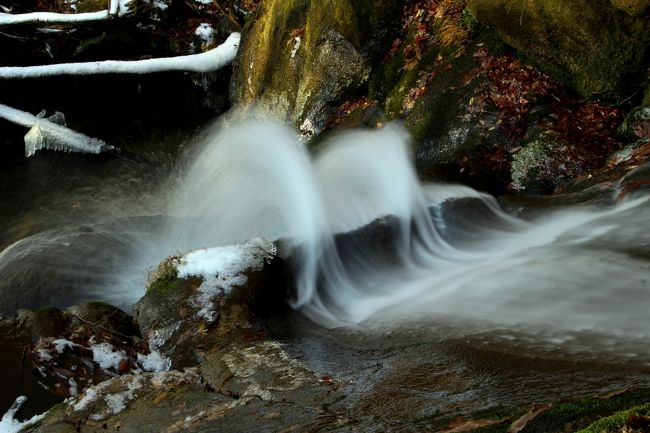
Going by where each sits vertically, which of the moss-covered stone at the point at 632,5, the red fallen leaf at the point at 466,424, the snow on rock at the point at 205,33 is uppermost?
the snow on rock at the point at 205,33

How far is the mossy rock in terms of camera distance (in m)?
6.41

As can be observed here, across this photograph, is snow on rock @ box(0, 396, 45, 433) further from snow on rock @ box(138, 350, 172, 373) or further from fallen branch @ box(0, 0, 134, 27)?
fallen branch @ box(0, 0, 134, 27)

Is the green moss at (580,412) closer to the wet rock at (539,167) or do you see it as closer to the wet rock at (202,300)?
the wet rock at (202,300)

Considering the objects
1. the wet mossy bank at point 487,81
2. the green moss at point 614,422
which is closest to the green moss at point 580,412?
the green moss at point 614,422

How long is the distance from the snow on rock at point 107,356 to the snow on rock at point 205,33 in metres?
10.8

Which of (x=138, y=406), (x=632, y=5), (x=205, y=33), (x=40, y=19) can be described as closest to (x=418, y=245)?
(x=138, y=406)

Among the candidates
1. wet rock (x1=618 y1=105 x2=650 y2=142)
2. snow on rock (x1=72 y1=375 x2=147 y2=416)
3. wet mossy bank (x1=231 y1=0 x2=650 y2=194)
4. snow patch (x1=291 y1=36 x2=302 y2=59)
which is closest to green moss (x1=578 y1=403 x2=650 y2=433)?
snow on rock (x1=72 y1=375 x2=147 y2=416)

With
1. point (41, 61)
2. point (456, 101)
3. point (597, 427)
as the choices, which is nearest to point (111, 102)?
point (41, 61)

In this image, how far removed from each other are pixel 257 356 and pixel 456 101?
16.9 ft

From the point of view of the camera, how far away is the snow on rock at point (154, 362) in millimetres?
4570

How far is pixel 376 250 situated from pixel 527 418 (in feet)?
11.6

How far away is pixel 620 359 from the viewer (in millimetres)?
2707

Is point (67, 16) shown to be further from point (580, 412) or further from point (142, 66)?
point (580, 412)

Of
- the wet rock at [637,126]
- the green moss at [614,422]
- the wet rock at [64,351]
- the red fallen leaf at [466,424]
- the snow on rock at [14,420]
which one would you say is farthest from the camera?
the wet rock at [637,126]
